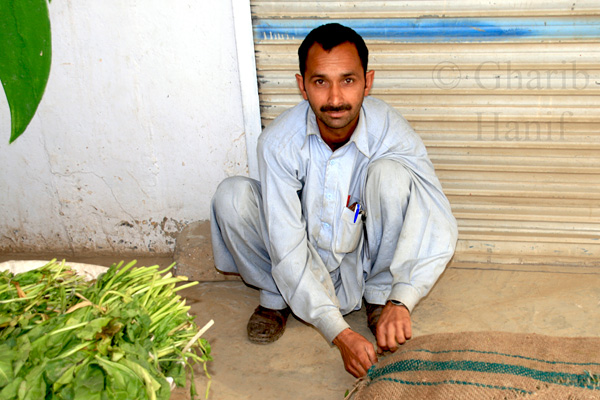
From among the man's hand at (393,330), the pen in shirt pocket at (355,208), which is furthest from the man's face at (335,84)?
the man's hand at (393,330)

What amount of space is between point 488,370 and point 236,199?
128cm

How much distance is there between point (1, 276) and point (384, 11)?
2.10m

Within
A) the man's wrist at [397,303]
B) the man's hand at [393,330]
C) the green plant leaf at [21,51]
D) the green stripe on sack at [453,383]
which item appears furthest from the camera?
the man's wrist at [397,303]

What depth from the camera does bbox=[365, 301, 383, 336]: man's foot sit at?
249 centimetres

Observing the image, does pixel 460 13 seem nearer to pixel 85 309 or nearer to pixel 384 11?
pixel 384 11

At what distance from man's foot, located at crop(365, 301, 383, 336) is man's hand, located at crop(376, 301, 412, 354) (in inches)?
17.6

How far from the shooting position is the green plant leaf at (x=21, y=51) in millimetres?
1820

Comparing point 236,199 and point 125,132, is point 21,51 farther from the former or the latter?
point 125,132

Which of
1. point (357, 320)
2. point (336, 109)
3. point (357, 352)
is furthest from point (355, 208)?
point (357, 352)

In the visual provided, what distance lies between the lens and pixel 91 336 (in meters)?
1.29

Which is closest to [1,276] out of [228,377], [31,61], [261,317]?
[31,61]

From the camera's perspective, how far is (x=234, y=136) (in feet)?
10.2

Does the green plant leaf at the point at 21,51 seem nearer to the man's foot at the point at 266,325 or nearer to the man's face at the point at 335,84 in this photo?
the man's face at the point at 335,84

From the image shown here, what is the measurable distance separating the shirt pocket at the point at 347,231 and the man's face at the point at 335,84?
375 mm
